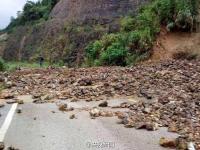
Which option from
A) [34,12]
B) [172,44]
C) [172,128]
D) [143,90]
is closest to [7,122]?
[172,128]

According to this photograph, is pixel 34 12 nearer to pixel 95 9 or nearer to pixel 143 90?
pixel 95 9

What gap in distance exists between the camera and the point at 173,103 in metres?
13.2

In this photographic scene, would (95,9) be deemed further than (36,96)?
Yes

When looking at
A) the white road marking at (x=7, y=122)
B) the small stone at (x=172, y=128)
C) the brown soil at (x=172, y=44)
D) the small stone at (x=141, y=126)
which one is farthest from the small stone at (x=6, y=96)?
the brown soil at (x=172, y=44)

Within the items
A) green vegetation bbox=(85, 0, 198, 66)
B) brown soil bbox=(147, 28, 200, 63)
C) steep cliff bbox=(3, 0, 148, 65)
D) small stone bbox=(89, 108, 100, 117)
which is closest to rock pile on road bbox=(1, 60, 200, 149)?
small stone bbox=(89, 108, 100, 117)

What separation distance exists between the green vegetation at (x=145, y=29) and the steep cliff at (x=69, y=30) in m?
5.70

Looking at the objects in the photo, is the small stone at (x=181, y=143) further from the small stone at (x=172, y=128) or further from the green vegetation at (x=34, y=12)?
the green vegetation at (x=34, y=12)

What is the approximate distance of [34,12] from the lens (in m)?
62.3

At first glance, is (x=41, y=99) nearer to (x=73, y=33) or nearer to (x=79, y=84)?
(x=79, y=84)

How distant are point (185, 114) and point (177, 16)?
55.1 ft

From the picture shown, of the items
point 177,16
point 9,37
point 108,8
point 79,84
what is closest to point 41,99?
point 79,84

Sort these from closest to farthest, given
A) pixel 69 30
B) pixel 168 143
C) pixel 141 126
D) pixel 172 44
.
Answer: pixel 168 143
pixel 141 126
pixel 172 44
pixel 69 30

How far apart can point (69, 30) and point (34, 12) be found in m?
19.3

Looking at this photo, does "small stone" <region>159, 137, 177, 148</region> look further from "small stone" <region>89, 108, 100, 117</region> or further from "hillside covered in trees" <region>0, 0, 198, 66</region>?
"hillside covered in trees" <region>0, 0, 198, 66</region>
